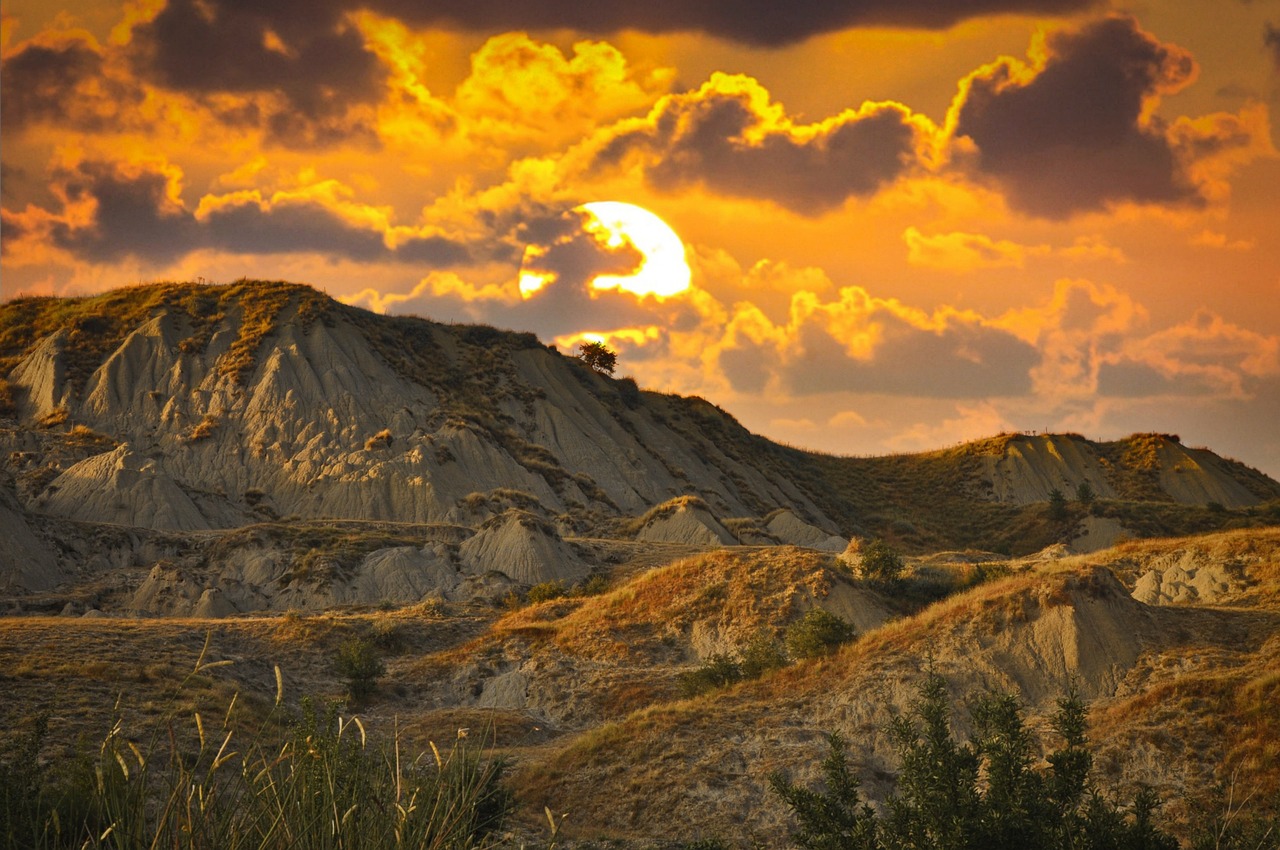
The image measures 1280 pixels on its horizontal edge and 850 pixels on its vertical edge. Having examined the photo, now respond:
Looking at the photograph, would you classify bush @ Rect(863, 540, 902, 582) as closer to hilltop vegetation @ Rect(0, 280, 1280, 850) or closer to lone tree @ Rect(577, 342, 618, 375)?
hilltop vegetation @ Rect(0, 280, 1280, 850)

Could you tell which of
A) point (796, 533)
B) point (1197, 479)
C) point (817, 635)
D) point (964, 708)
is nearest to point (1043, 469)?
point (1197, 479)

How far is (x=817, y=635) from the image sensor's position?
3362 cm

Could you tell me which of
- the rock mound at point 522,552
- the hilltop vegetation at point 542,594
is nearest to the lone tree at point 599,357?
the hilltop vegetation at point 542,594

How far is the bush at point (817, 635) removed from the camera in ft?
109

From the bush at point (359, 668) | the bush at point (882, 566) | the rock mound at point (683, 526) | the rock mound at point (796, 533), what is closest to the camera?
the bush at point (359, 668)

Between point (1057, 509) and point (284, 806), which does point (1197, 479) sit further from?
point (284, 806)

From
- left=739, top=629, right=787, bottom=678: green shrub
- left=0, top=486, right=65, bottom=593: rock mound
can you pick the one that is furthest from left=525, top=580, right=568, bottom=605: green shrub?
left=0, top=486, right=65, bottom=593: rock mound

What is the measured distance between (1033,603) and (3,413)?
7677 centimetres

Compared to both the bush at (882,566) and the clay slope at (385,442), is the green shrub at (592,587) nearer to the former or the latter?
Result: the bush at (882,566)

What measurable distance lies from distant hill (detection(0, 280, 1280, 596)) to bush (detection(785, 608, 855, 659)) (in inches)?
1405

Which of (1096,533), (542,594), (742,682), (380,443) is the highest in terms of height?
(380,443)

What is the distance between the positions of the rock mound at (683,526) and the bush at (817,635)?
31192 mm

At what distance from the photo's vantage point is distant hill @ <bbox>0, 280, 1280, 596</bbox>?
71438 millimetres

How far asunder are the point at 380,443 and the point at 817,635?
51.0 metres
